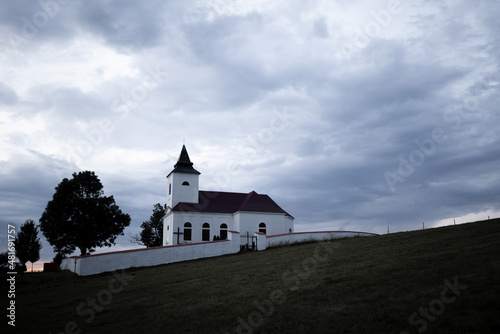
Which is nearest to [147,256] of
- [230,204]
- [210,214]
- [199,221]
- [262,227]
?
[199,221]

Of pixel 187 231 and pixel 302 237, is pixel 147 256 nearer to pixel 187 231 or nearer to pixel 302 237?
pixel 187 231

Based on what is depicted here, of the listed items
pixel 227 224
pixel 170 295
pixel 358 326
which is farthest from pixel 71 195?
pixel 358 326

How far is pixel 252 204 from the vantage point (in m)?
43.2

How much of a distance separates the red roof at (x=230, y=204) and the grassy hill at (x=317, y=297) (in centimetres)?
2168

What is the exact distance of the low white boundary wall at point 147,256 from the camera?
2691cm

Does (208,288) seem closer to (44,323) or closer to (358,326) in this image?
(44,323)

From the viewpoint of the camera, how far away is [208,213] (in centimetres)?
4238

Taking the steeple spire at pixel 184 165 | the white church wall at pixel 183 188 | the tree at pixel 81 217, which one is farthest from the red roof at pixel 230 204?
the tree at pixel 81 217

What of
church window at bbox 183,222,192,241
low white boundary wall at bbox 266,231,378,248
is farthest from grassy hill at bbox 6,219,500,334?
church window at bbox 183,222,192,241

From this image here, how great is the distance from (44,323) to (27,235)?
2215 centimetres

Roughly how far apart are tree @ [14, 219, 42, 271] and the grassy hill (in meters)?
11.6

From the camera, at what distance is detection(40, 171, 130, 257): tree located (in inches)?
1598

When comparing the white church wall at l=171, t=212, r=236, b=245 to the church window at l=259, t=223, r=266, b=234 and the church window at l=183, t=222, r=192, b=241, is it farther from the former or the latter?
the church window at l=259, t=223, r=266, b=234

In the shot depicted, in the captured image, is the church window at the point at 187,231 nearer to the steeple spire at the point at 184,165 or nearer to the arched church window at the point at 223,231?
the arched church window at the point at 223,231
